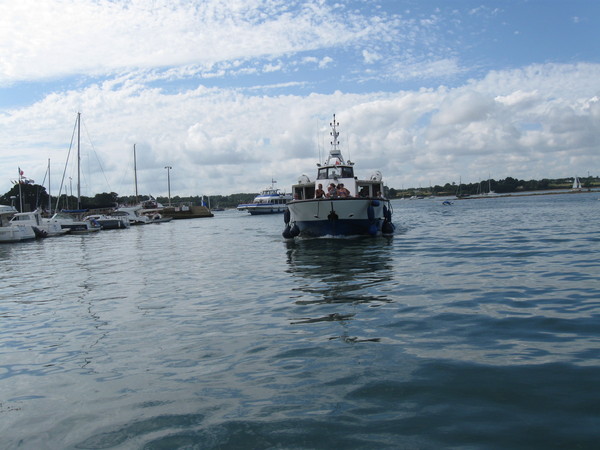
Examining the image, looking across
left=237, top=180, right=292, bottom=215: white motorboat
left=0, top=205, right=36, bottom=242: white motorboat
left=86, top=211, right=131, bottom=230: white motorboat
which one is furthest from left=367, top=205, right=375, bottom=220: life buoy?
left=237, top=180, right=292, bottom=215: white motorboat

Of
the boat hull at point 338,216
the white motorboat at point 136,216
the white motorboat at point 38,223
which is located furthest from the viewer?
the white motorboat at point 136,216

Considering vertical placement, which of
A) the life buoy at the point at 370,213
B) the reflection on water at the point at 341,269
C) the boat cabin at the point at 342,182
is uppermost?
the boat cabin at the point at 342,182

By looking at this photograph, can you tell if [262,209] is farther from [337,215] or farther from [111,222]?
[337,215]

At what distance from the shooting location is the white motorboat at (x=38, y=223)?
155ft

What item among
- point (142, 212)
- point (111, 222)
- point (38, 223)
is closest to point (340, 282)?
point (38, 223)

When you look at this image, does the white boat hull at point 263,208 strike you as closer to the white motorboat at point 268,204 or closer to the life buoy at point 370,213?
the white motorboat at point 268,204

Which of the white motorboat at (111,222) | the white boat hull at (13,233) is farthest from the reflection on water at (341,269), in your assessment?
the white motorboat at (111,222)

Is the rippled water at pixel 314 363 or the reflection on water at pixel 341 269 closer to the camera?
the rippled water at pixel 314 363

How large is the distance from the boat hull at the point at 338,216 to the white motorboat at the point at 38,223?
32.9m

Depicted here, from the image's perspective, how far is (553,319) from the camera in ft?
25.8

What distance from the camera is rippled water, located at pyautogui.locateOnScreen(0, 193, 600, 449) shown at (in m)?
4.48

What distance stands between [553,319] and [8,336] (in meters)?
9.53

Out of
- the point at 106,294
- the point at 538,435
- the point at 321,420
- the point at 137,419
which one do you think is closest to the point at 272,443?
the point at 321,420

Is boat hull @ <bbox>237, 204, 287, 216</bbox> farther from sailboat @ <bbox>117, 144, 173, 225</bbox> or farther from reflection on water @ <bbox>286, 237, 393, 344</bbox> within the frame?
reflection on water @ <bbox>286, 237, 393, 344</bbox>
